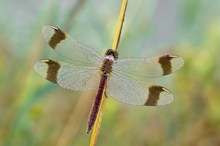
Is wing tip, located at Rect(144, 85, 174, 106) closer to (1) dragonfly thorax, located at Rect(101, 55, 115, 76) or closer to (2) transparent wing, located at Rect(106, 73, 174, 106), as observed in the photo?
(2) transparent wing, located at Rect(106, 73, 174, 106)

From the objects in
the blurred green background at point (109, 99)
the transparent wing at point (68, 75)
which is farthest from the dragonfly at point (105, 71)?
the blurred green background at point (109, 99)

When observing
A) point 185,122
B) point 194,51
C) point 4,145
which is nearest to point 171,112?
point 185,122

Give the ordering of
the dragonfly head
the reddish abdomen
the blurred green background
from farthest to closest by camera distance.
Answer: the blurred green background, the dragonfly head, the reddish abdomen

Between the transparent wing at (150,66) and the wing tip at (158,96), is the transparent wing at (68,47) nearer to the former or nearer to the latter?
the transparent wing at (150,66)

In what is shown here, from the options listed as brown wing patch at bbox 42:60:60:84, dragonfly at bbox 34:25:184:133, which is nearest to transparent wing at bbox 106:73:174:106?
dragonfly at bbox 34:25:184:133

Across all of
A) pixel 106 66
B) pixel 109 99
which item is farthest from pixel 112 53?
pixel 109 99

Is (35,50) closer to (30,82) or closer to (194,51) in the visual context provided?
(30,82)
